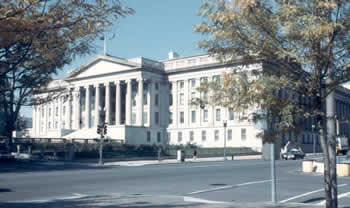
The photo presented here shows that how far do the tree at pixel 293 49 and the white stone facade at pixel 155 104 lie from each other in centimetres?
6640

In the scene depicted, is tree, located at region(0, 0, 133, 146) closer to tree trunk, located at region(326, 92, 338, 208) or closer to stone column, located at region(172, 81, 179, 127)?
tree trunk, located at region(326, 92, 338, 208)

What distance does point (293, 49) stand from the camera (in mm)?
7992

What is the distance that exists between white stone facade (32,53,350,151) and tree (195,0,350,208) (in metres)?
66.4

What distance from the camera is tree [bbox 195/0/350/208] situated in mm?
7879

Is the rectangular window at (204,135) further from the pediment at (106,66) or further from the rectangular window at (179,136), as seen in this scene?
the pediment at (106,66)

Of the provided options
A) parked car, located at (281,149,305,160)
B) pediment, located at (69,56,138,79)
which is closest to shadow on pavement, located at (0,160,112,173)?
parked car, located at (281,149,305,160)

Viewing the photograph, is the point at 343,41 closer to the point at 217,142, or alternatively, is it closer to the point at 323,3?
the point at 323,3

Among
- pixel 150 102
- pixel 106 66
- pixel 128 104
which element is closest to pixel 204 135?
pixel 150 102

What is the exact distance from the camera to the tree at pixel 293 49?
7.88m

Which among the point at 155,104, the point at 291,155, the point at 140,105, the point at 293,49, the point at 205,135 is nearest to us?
the point at 293,49

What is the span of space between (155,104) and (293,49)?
7617cm

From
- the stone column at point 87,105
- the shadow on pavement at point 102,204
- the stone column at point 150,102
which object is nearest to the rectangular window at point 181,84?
the stone column at point 150,102

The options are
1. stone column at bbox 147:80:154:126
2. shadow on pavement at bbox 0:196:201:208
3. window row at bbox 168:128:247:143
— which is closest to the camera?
shadow on pavement at bbox 0:196:201:208

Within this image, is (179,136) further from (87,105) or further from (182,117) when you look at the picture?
(87,105)
